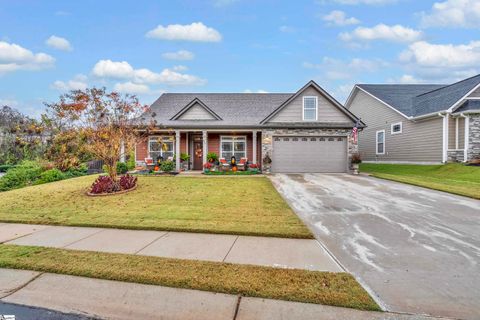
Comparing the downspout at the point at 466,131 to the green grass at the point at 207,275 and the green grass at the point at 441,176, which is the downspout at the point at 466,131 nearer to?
the green grass at the point at 441,176

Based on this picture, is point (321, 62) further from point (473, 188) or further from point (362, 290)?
point (362, 290)

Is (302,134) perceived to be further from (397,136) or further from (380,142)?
(380,142)

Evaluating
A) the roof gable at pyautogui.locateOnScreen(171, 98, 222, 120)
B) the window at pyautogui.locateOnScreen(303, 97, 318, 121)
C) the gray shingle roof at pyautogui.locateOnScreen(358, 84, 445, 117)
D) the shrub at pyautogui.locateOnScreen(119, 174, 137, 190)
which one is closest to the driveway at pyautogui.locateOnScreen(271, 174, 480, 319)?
the shrub at pyautogui.locateOnScreen(119, 174, 137, 190)

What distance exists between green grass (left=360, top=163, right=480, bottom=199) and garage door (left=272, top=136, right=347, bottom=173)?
2.61m

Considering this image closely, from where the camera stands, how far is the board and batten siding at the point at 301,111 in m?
16.6

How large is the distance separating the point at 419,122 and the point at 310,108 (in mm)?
7529

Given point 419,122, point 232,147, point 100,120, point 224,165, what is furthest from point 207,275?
point 419,122

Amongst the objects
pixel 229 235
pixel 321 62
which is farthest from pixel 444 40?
pixel 229 235

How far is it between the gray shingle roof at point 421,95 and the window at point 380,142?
2438 millimetres

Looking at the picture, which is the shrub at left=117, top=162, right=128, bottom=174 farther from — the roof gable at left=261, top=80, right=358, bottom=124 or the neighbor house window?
the roof gable at left=261, top=80, right=358, bottom=124

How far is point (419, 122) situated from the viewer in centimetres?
1709

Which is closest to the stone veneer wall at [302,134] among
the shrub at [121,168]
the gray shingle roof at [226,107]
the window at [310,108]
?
the window at [310,108]

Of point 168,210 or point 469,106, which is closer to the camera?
point 168,210

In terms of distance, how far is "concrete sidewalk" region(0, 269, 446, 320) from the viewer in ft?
8.23
